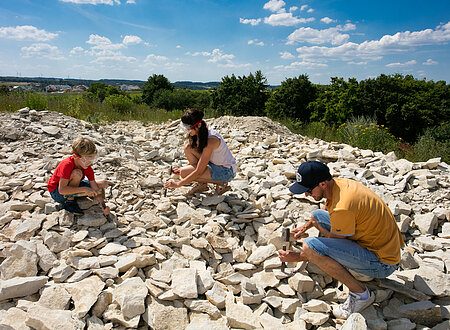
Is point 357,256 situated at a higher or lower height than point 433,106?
lower

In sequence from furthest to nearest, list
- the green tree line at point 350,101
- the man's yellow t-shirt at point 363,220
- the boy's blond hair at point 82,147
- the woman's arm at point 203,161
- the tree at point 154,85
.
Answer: the tree at point 154,85 < the green tree line at point 350,101 < the woman's arm at point 203,161 < the boy's blond hair at point 82,147 < the man's yellow t-shirt at point 363,220

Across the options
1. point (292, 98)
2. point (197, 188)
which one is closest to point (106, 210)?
point (197, 188)

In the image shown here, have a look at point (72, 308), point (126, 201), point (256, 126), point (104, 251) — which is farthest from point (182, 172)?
point (256, 126)

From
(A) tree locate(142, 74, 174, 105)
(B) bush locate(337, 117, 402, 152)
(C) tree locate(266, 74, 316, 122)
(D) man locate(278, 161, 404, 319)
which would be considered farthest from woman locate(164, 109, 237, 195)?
(A) tree locate(142, 74, 174, 105)

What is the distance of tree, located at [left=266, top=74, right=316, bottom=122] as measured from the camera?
2105cm

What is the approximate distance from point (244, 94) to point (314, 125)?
1437 cm

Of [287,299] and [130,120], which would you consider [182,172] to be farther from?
[130,120]

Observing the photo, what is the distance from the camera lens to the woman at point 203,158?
339cm

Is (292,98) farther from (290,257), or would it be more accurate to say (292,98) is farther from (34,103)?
(290,257)

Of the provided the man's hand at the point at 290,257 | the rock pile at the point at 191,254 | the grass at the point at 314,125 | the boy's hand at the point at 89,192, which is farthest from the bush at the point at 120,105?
the man's hand at the point at 290,257

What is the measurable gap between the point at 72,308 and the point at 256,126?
5.78 meters

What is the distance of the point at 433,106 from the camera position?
63.2 ft

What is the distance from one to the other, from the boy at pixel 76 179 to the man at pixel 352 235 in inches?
82.9

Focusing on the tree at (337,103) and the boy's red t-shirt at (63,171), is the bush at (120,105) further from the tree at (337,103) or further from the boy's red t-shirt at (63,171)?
the tree at (337,103)
